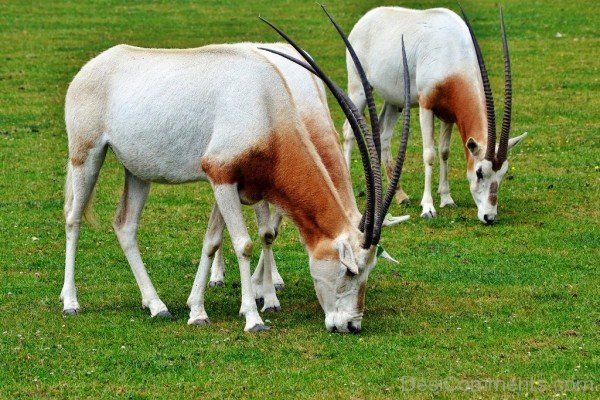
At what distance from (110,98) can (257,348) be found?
8.15 ft

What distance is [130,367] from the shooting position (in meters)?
8.45

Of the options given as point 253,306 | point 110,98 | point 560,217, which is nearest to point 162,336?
point 253,306

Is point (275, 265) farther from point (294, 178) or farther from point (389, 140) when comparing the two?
point (389, 140)

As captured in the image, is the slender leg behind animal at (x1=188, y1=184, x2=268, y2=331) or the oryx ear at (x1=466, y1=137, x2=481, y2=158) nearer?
the slender leg behind animal at (x1=188, y1=184, x2=268, y2=331)

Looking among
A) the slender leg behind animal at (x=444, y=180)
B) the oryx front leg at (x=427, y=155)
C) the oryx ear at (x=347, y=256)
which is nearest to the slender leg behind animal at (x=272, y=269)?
the oryx ear at (x=347, y=256)

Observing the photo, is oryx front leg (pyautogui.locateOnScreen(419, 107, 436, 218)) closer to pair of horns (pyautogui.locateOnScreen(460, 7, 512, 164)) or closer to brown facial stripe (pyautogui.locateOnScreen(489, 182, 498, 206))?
brown facial stripe (pyautogui.locateOnScreen(489, 182, 498, 206))

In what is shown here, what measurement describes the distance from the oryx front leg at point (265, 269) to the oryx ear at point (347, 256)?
127cm

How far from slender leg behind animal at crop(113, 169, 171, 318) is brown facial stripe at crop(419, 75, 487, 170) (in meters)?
4.51

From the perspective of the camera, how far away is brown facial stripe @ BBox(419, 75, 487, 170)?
44.8 ft

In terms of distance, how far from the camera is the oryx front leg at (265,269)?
10.2 meters

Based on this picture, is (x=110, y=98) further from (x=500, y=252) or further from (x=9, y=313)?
(x=500, y=252)

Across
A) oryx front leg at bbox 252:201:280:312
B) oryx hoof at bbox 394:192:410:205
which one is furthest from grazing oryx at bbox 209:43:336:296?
oryx hoof at bbox 394:192:410:205

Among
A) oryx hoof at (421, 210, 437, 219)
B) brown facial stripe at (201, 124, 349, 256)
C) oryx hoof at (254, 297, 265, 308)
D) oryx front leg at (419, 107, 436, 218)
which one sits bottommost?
oryx hoof at (421, 210, 437, 219)

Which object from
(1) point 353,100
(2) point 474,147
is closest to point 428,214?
(2) point 474,147
